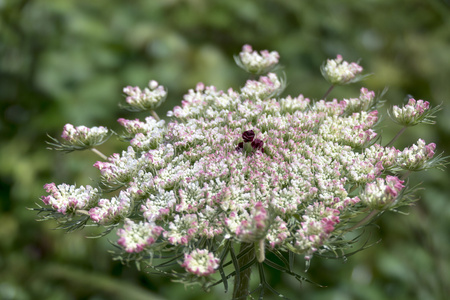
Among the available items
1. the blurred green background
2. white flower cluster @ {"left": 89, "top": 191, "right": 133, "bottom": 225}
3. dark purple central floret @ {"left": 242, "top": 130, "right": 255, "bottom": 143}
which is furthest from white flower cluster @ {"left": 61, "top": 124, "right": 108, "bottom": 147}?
the blurred green background

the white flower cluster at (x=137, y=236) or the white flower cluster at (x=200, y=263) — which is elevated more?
the white flower cluster at (x=137, y=236)

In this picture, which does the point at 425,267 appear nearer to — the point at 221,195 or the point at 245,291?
the point at 245,291

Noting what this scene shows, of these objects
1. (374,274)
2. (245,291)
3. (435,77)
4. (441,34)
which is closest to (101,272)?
(374,274)

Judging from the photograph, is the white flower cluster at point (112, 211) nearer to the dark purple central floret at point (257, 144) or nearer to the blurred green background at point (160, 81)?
the dark purple central floret at point (257, 144)

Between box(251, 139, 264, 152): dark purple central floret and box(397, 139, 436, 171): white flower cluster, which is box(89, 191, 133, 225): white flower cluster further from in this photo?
box(397, 139, 436, 171): white flower cluster

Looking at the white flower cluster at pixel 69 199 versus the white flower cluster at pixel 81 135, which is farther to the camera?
the white flower cluster at pixel 81 135

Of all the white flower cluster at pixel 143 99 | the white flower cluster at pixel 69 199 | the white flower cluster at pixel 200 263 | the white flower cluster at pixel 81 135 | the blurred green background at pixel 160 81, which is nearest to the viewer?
the white flower cluster at pixel 200 263

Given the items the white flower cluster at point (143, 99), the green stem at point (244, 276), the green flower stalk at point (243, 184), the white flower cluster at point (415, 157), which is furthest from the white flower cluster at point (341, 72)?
the green stem at point (244, 276)
